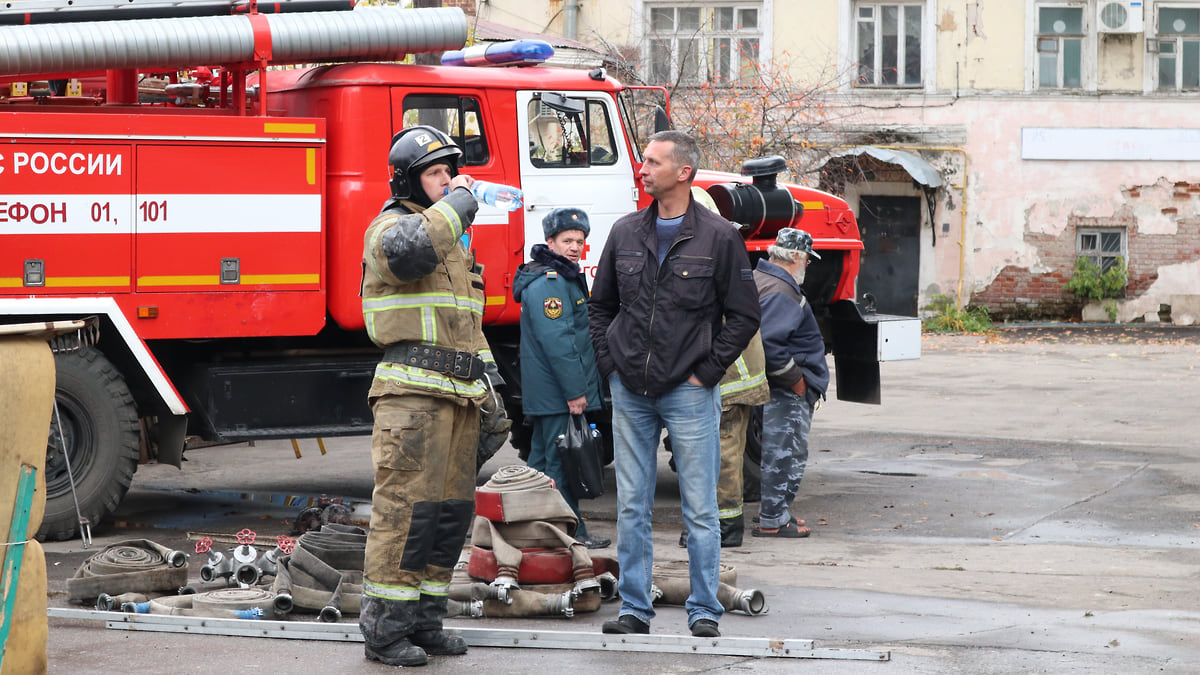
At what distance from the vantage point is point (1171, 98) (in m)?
23.9

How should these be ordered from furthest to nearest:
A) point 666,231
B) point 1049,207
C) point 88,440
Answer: point 1049,207 < point 88,440 < point 666,231

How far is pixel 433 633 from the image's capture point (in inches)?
206

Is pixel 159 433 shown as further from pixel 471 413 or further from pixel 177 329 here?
pixel 471 413

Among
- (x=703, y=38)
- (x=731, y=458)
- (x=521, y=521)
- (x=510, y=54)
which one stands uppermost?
(x=703, y=38)

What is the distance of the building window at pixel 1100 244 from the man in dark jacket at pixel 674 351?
20209 millimetres

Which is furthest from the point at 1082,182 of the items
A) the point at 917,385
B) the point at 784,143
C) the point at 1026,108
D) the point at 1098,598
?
the point at 1098,598

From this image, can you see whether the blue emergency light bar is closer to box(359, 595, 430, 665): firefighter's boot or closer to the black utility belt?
the black utility belt

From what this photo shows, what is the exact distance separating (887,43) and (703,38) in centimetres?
315

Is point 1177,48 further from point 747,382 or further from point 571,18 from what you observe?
point 747,382

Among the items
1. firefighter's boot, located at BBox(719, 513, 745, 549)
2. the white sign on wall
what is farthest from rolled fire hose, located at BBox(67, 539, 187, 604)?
the white sign on wall

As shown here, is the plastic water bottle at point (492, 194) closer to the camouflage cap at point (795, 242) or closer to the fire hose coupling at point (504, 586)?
the fire hose coupling at point (504, 586)

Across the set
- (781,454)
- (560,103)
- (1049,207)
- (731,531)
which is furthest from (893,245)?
(731,531)

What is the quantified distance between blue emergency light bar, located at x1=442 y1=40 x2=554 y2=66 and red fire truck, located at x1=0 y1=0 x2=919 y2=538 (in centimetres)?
18

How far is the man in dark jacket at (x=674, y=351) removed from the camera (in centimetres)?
540
